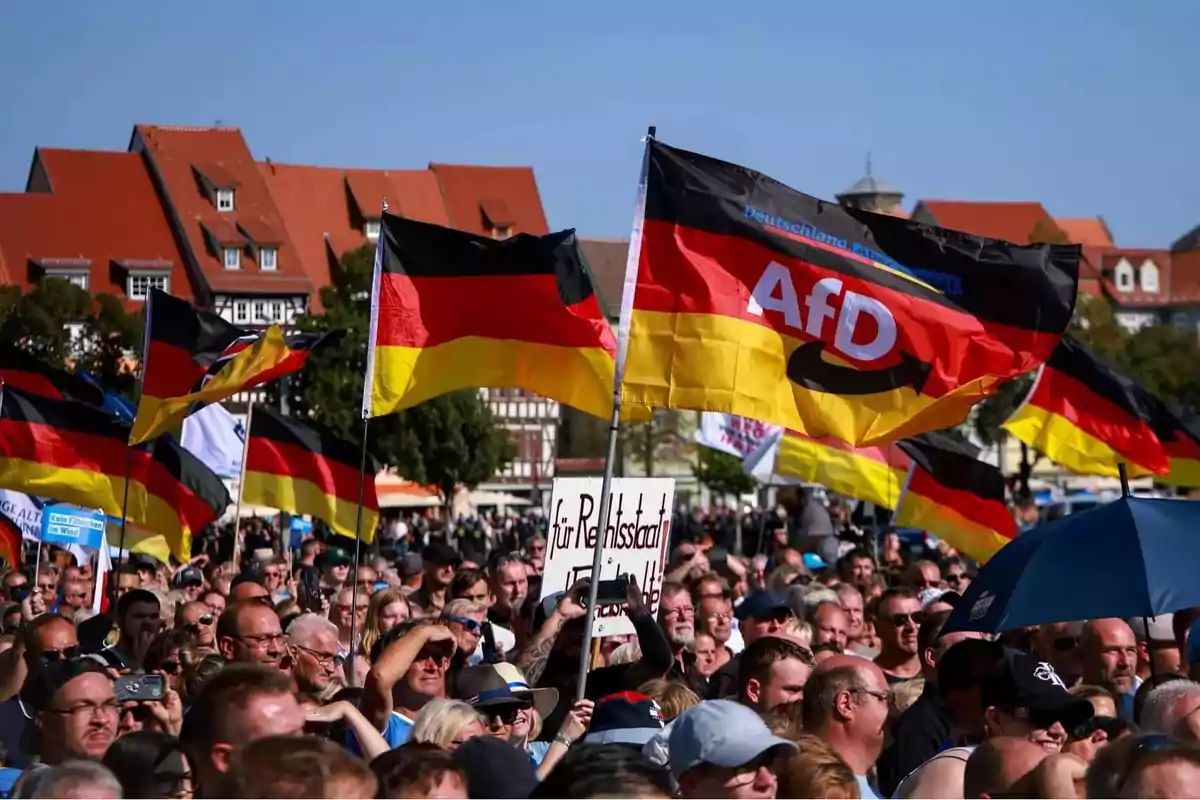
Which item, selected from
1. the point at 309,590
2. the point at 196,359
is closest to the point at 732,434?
the point at 196,359

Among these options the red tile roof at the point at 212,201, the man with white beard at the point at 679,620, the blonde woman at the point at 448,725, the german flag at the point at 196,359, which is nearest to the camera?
the blonde woman at the point at 448,725

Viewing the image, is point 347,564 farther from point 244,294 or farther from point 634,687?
point 244,294

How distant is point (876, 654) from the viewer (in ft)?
33.3

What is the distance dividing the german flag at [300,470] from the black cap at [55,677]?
9294 mm

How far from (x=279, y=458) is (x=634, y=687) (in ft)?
32.0

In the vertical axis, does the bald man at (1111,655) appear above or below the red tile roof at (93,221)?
below

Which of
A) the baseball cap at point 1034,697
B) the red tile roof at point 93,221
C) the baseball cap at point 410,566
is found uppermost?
the red tile roof at point 93,221

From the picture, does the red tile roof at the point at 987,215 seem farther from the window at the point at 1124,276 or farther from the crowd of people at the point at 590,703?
the crowd of people at the point at 590,703

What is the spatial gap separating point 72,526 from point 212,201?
232 feet

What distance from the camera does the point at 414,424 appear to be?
214 ft

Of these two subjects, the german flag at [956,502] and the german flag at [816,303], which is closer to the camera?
the german flag at [816,303]

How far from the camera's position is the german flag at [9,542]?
642 inches

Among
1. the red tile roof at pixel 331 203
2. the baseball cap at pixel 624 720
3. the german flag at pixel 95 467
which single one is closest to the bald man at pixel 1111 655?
the baseball cap at pixel 624 720

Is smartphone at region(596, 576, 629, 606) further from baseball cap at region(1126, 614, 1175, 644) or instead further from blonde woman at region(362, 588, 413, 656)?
baseball cap at region(1126, 614, 1175, 644)
